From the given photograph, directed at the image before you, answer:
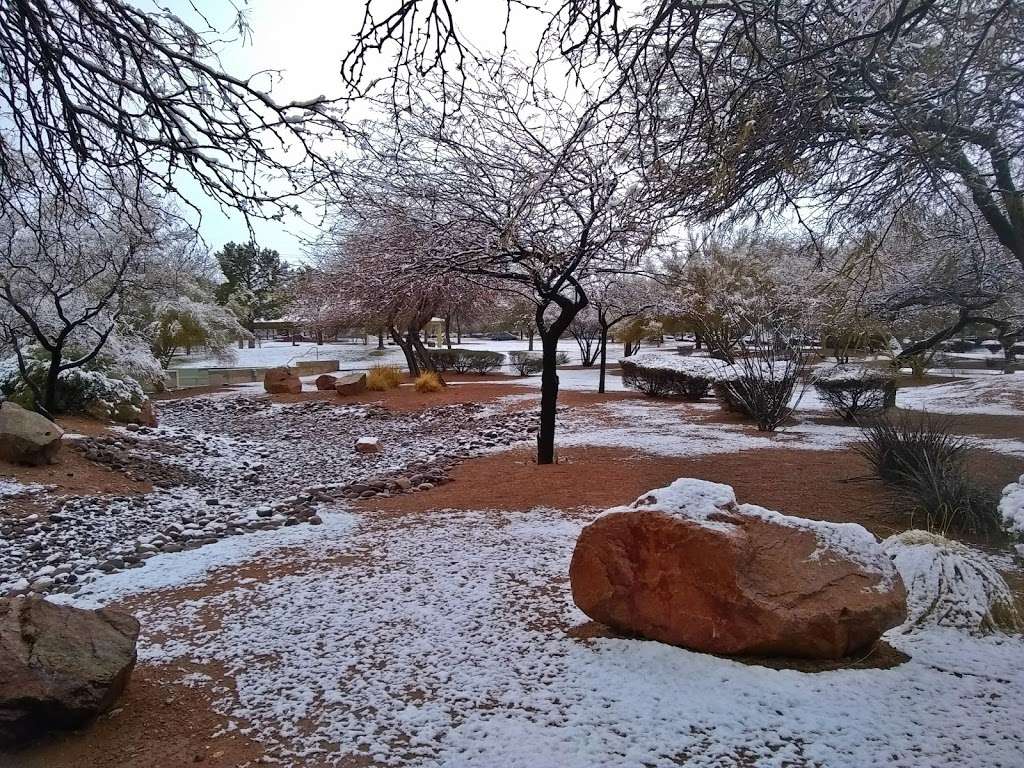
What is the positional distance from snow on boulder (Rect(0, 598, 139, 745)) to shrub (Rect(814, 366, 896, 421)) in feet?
42.7

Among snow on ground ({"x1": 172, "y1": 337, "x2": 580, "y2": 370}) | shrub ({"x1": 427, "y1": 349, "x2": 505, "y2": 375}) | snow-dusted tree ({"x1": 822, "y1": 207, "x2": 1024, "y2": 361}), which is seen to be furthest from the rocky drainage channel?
snow on ground ({"x1": 172, "y1": 337, "x2": 580, "y2": 370})

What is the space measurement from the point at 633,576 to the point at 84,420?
36.5ft

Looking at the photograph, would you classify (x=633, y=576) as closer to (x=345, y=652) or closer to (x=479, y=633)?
(x=479, y=633)

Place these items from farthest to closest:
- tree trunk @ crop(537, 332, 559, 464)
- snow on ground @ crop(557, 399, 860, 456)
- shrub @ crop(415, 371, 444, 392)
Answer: shrub @ crop(415, 371, 444, 392) < snow on ground @ crop(557, 399, 860, 456) < tree trunk @ crop(537, 332, 559, 464)

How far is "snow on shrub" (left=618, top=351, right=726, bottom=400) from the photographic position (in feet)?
56.6

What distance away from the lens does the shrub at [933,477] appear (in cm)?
568

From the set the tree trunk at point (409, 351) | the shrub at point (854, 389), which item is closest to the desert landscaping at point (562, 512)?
the shrub at point (854, 389)

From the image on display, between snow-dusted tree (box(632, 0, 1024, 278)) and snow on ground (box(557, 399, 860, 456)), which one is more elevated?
snow-dusted tree (box(632, 0, 1024, 278))

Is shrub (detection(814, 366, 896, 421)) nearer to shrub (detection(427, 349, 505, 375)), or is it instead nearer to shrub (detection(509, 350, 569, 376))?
shrub (detection(509, 350, 569, 376))

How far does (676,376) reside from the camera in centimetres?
1788

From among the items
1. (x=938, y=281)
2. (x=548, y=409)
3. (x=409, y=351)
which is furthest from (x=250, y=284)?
(x=938, y=281)

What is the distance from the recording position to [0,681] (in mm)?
2639

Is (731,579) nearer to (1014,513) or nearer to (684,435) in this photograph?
(1014,513)

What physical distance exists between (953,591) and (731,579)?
1471 mm
